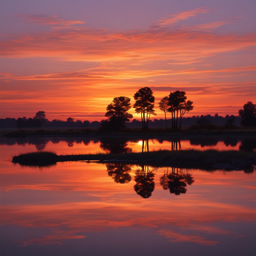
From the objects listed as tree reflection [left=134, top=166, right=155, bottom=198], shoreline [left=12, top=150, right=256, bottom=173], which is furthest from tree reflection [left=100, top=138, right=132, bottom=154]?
tree reflection [left=134, top=166, right=155, bottom=198]

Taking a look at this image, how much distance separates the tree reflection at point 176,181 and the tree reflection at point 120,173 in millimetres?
2731

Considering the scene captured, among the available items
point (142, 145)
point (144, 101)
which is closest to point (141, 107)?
point (144, 101)

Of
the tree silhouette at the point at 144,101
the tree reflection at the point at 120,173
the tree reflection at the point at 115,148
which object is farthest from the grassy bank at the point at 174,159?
the tree silhouette at the point at 144,101

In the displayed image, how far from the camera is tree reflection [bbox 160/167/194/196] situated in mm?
20500

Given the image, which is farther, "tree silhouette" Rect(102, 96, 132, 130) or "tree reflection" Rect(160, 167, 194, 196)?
"tree silhouette" Rect(102, 96, 132, 130)

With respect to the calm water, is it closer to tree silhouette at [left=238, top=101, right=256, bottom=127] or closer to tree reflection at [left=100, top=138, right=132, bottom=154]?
tree reflection at [left=100, top=138, right=132, bottom=154]

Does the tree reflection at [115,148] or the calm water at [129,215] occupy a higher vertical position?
the tree reflection at [115,148]

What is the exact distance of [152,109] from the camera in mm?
108938

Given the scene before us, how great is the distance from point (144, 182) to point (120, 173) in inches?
189

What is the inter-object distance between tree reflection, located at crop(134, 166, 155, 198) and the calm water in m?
0.06

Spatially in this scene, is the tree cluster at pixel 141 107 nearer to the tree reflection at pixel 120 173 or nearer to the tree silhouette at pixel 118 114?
the tree silhouette at pixel 118 114

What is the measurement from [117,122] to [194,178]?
3476 inches

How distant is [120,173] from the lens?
27.4 meters

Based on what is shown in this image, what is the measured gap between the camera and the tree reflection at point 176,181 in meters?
20.5
